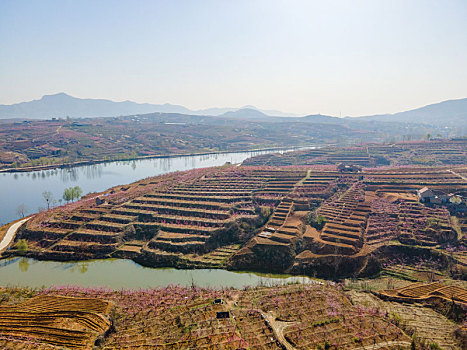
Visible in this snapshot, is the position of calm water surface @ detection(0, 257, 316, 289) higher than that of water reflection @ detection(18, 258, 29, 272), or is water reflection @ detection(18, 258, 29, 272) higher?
water reflection @ detection(18, 258, 29, 272)

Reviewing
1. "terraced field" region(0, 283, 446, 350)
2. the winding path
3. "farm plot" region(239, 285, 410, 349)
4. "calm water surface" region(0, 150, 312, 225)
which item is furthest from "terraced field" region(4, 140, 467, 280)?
"calm water surface" region(0, 150, 312, 225)

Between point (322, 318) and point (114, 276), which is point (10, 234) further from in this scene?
point (322, 318)

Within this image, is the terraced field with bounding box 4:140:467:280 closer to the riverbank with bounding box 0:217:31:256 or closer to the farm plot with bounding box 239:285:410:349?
the riverbank with bounding box 0:217:31:256

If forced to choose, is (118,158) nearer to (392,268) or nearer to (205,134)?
(205,134)

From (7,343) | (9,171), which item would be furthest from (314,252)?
(9,171)

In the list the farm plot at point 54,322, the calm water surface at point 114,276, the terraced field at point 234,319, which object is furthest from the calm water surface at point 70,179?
the terraced field at point 234,319
